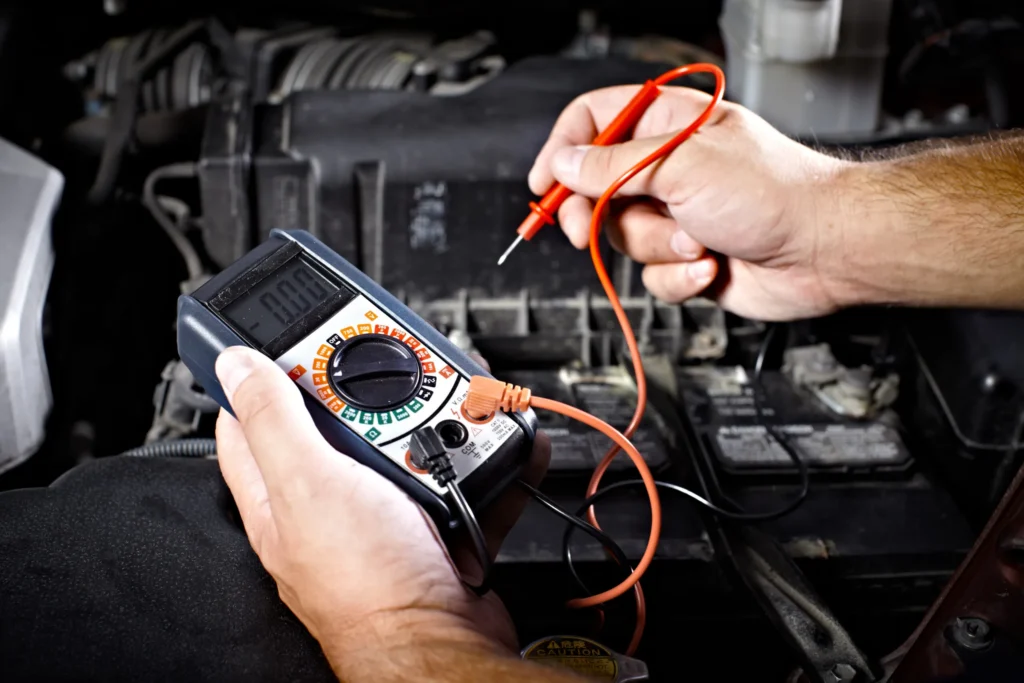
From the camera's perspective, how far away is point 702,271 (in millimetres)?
1003

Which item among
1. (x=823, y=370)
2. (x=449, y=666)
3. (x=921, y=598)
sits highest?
(x=449, y=666)

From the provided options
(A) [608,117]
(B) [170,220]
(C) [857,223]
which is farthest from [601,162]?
(B) [170,220]

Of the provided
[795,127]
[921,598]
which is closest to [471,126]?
[795,127]

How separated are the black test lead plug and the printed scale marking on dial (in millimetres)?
11

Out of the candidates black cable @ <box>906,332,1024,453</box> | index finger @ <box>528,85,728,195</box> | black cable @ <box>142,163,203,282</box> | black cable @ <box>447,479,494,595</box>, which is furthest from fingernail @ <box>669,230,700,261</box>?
black cable @ <box>142,163,203,282</box>

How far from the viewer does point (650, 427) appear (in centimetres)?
100

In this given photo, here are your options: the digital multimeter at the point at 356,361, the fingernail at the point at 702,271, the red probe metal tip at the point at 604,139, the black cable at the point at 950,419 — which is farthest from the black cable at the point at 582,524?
the black cable at the point at 950,419

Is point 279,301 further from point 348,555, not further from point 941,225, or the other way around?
point 941,225

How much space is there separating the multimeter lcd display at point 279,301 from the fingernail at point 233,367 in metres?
0.04

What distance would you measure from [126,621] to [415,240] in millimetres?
619

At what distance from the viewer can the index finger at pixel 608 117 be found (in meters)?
0.94

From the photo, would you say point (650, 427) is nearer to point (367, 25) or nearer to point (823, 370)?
point (823, 370)

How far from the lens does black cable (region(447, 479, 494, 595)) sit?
0.62 m

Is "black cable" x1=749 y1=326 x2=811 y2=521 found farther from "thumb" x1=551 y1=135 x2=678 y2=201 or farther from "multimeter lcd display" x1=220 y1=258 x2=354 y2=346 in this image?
"multimeter lcd display" x1=220 y1=258 x2=354 y2=346
